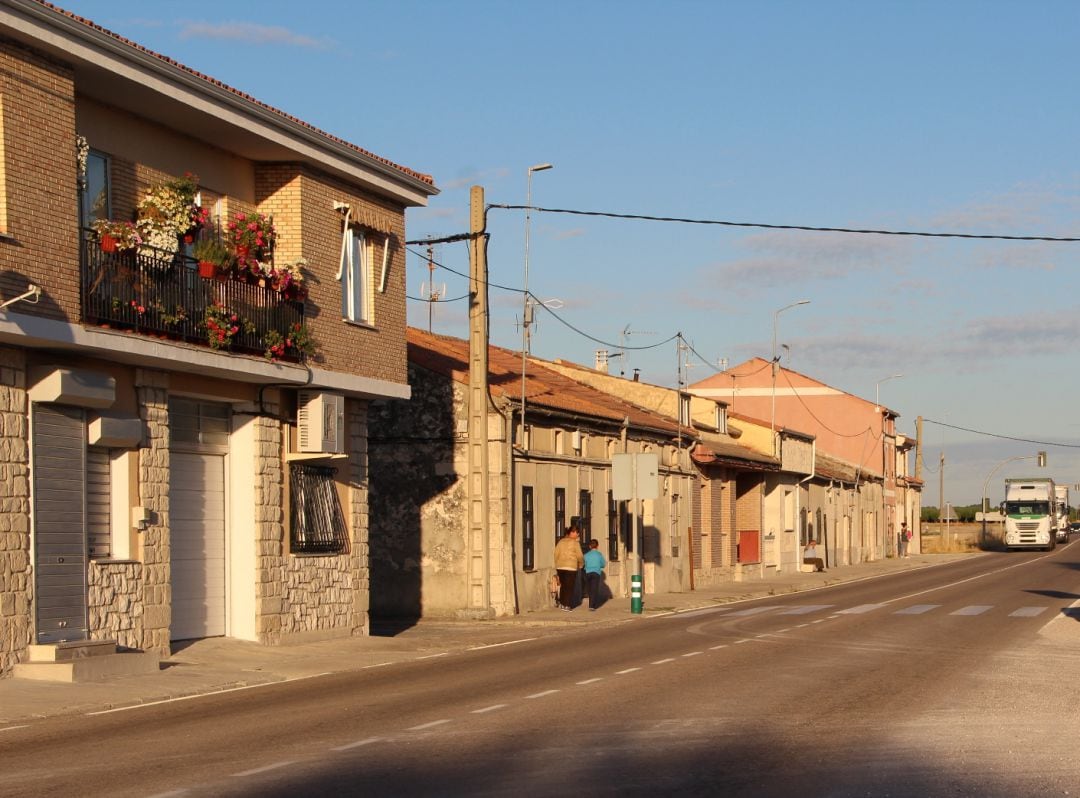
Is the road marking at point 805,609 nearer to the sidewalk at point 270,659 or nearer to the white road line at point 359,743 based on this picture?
the sidewalk at point 270,659

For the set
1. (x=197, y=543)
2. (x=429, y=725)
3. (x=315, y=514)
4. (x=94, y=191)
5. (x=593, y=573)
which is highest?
(x=94, y=191)

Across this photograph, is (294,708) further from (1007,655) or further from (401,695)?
(1007,655)

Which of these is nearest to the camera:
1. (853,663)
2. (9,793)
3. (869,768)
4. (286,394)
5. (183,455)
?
(9,793)

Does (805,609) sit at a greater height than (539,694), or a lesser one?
lesser

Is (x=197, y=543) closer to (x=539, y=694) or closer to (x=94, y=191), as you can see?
(x=94, y=191)

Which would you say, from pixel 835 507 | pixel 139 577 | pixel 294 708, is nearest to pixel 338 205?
pixel 139 577

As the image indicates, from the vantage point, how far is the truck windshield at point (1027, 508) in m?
84.6

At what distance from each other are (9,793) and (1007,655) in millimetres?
14337

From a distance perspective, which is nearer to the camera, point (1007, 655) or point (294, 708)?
point (294, 708)

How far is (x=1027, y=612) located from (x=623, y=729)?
19.3 m

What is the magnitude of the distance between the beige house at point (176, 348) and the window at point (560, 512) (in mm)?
8636

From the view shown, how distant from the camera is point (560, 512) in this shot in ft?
112

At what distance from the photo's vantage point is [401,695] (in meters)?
15.8

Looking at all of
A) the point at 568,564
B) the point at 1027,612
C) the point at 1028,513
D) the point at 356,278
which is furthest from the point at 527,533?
the point at 1028,513
